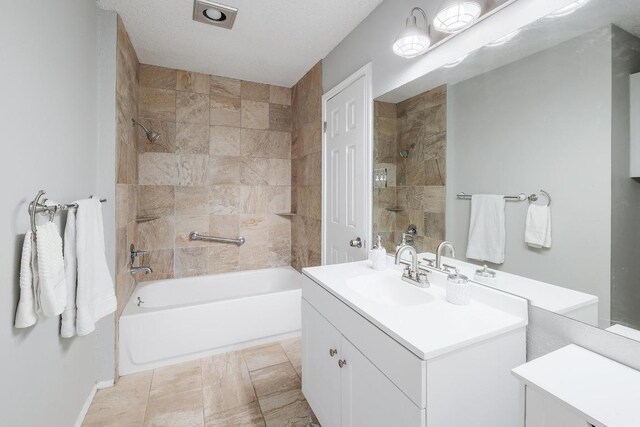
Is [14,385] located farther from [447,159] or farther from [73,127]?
[447,159]

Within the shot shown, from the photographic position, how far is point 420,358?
771mm

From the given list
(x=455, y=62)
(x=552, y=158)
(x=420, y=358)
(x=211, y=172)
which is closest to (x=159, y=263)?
(x=211, y=172)

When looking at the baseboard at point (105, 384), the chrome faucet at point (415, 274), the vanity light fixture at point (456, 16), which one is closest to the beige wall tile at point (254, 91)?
the vanity light fixture at point (456, 16)

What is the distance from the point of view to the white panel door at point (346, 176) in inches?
74.8

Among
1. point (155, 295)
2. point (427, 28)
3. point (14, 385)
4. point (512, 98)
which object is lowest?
point (155, 295)

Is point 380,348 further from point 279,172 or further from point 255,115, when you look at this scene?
point 255,115

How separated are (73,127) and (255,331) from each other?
1823 millimetres

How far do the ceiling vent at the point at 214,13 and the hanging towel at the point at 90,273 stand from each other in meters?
1.33

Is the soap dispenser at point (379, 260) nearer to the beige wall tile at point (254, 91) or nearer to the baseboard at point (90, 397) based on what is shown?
the baseboard at point (90, 397)

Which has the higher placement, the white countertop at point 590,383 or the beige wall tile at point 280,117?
the beige wall tile at point 280,117

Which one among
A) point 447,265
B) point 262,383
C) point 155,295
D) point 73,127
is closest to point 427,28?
point 447,265

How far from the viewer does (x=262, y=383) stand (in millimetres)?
1905

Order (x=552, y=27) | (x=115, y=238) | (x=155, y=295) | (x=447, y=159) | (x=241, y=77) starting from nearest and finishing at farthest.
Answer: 1. (x=552, y=27)
2. (x=447, y=159)
3. (x=115, y=238)
4. (x=155, y=295)
5. (x=241, y=77)

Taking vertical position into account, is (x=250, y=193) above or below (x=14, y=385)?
above
